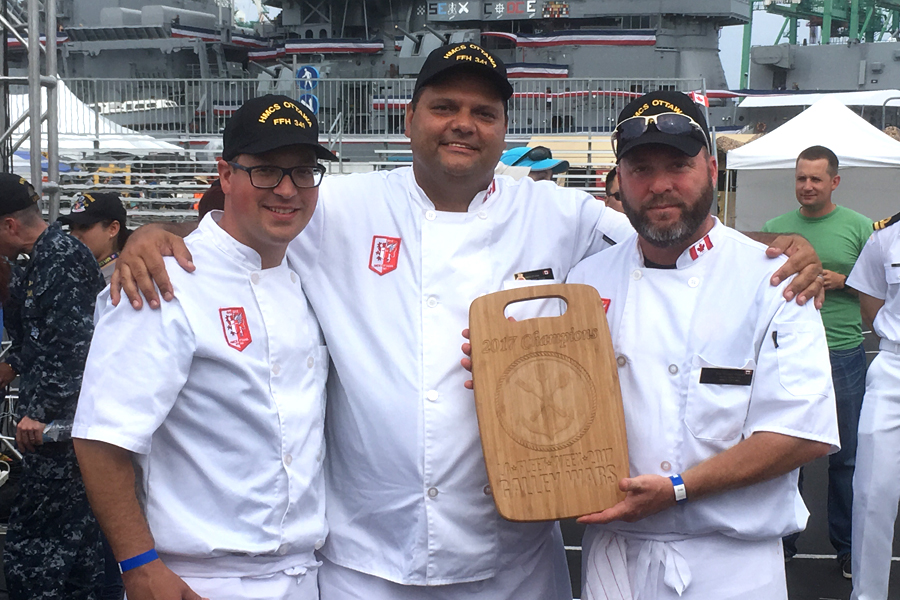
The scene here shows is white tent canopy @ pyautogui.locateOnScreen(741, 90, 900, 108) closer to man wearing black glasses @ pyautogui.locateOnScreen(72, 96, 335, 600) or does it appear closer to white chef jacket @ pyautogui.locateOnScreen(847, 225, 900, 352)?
white chef jacket @ pyautogui.locateOnScreen(847, 225, 900, 352)

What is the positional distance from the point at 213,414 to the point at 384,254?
689 mm

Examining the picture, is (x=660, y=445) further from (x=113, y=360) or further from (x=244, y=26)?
(x=244, y=26)

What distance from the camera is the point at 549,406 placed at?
2.03 metres

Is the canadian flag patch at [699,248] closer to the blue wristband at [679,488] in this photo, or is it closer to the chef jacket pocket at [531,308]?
the chef jacket pocket at [531,308]

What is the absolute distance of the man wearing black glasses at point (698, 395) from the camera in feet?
6.67

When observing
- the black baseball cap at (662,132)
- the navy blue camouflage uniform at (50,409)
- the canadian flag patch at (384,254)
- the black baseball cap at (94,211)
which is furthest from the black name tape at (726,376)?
the black baseball cap at (94,211)

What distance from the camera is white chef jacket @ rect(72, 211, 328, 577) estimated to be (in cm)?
195

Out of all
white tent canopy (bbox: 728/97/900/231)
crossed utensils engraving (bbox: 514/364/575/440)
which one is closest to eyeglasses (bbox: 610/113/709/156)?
crossed utensils engraving (bbox: 514/364/575/440)

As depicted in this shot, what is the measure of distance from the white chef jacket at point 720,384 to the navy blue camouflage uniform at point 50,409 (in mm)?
2652

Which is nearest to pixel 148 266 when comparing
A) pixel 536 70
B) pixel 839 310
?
pixel 839 310

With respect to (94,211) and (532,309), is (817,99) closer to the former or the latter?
(94,211)

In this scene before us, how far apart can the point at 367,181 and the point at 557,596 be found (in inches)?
53.0

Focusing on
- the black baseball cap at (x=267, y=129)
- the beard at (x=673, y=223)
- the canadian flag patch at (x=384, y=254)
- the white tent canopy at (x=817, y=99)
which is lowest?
the canadian flag patch at (x=384, y=254)

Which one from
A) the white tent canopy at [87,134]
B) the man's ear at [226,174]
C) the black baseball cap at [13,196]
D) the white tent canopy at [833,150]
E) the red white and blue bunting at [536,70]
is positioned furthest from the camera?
the red white and blue bunting at [536,70]
